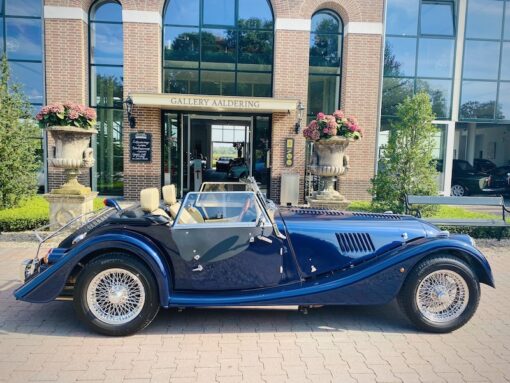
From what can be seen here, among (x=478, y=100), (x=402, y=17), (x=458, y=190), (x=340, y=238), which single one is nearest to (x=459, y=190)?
(x=458, y=190)

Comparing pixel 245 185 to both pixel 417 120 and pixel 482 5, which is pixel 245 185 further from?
pixel 482 5

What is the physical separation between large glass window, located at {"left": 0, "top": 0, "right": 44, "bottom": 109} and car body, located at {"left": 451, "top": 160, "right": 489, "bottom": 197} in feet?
49.9

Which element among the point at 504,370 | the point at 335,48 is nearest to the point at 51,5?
the point at 335,48

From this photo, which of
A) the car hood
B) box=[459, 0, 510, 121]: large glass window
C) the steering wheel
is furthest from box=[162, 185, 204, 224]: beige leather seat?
box=[459, 0, 510, 121]: large glass window

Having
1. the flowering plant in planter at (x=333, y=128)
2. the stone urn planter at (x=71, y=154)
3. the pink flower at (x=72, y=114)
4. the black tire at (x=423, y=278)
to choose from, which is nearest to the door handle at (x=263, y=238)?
the black tire at (x=423, y=278)

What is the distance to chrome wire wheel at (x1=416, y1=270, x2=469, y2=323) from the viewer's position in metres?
3.79

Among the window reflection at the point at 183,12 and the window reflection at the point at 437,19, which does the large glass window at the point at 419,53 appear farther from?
the window reflection at the point at 183,12

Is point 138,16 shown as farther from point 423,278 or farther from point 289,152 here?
point 423,278

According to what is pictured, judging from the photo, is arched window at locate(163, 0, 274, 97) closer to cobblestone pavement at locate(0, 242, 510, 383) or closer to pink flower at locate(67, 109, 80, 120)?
pink flower at locate(67, 109, 80, 120)

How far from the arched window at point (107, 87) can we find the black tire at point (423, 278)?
10.2 meters

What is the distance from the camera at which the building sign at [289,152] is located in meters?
11.8

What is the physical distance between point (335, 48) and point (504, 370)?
1124 centimetres

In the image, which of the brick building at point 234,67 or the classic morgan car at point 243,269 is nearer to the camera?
the classic morgan car at point 243,269

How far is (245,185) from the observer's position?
4531 mm
